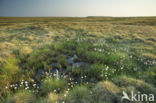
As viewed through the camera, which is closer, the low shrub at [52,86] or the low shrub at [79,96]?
the low shrub at [79,96]

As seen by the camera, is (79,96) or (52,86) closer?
(79,96)

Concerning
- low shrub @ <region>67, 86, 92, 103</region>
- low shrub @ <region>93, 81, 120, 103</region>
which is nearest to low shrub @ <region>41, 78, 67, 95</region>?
low shrub @ <region>67, 86, 92, 103</region>

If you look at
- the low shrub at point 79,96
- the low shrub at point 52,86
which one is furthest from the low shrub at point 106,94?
the low shrub at point 52,86

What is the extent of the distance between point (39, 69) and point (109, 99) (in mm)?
3233

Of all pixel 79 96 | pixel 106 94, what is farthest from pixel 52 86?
pixel 106 94

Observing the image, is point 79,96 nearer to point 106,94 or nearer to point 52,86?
point 106,94

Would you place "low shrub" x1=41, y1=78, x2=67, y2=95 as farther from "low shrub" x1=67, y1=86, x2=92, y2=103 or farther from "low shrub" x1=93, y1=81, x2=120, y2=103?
"low shrub" x1=93, y1=81, x2=120, y2=103

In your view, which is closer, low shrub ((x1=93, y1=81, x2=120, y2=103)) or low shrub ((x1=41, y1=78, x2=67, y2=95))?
low shrub ((x1=93, y1=81, x2=120, y2=103))

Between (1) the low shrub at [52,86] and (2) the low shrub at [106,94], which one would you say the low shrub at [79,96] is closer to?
(2) the low shrub at [106,94]

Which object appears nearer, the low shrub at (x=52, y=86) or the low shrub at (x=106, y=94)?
the low shrub at (x=106, y=94)

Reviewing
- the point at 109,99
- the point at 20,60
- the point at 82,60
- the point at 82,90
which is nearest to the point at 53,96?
the point at 82,90

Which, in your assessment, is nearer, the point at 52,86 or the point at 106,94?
the point at 106,94

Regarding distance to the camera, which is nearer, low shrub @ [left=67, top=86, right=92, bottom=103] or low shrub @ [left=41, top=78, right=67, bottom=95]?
low shrub @ [left=67, top=86, right=92, bottom=103]

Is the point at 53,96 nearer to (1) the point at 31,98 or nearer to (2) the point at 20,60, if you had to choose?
(1) the point at 31,98
